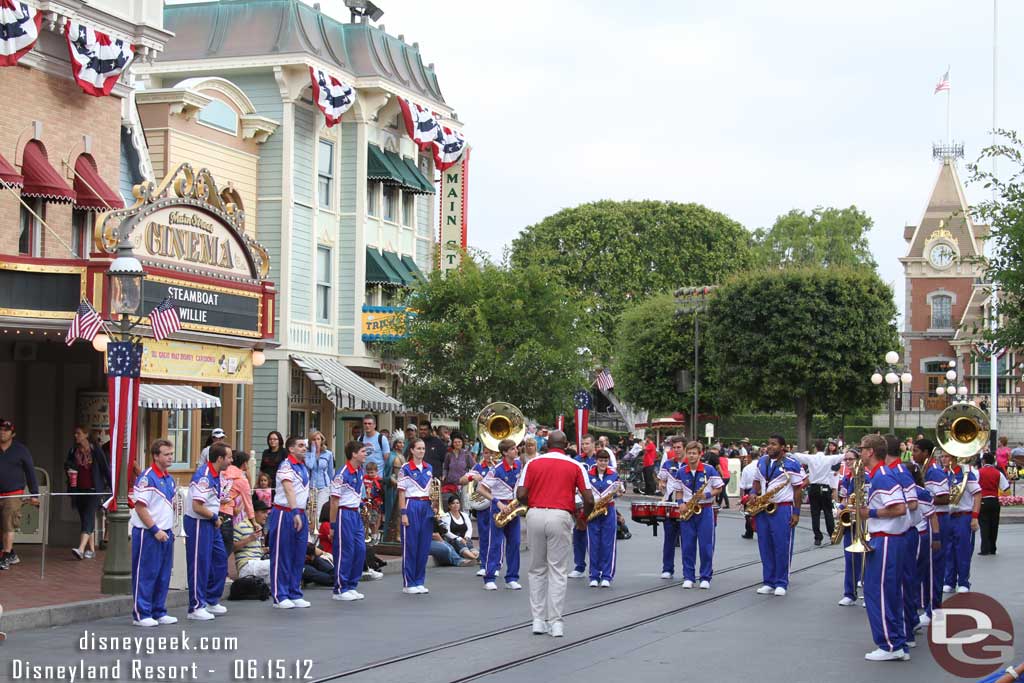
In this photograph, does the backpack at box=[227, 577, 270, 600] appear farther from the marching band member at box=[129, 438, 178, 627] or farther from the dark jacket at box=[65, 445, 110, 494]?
the dark jacket at box=[65, 445, 110, 494]

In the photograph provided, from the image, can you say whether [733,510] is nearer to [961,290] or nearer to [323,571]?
[323,571]

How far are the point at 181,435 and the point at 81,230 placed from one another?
586 cm

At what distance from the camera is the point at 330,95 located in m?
33.2

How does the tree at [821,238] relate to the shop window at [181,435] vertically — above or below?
above

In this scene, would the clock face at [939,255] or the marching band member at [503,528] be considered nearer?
the marching band member at [503,528]

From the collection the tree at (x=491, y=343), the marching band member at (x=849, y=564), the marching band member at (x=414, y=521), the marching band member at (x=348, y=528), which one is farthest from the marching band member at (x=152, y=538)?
the tree at (x=491, y=343)

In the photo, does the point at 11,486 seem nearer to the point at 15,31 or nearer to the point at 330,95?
the point at 15,31

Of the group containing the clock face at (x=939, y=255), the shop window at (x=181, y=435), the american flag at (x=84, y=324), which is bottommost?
the shop window at (x=181, y=435)

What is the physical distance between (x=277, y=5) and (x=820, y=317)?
28958 mm

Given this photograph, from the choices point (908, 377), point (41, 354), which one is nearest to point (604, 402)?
point (908, 377)

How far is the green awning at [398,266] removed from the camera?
36812 mm

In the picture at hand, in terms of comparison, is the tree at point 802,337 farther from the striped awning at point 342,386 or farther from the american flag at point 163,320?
the american flag at point 163,320

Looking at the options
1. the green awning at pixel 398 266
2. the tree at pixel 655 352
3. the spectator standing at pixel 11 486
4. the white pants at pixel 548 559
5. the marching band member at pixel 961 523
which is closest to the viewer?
the white pants at pixel 548 559

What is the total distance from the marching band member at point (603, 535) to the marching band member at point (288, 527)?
13.6 feet
